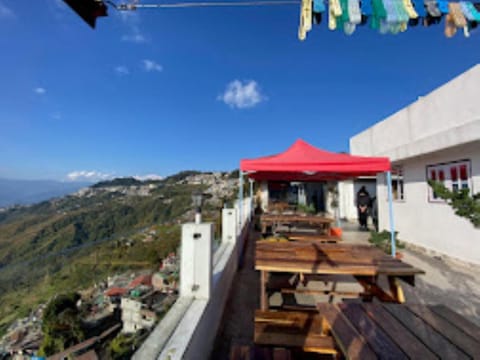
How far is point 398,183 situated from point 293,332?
21.8 feet

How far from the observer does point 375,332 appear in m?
1.18

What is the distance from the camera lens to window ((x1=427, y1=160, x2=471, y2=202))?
14.3 ft

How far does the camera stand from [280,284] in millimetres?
2738

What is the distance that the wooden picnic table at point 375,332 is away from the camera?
1027 mm

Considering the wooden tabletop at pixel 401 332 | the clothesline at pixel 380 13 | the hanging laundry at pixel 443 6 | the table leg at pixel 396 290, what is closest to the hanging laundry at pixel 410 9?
the clothesline at pixel 380 13

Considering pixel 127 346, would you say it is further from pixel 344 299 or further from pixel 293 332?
pixel 344 299

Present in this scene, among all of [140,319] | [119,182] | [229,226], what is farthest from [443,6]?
[119,182]

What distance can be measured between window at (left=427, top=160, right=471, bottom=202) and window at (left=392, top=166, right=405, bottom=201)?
3.55ft

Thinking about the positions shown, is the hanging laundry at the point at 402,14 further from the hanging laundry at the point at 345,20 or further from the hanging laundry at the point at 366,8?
the hanging laundry at the point at 345,20

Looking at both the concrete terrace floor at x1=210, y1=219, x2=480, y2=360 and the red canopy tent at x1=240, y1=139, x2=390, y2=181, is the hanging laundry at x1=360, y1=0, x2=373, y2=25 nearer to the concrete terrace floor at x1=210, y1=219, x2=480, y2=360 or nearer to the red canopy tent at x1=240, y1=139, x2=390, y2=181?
the red canopy tent at x1=240, y1=139, x2=390, y2=181

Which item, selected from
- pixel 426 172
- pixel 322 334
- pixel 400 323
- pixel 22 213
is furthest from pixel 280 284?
pixel 22 213

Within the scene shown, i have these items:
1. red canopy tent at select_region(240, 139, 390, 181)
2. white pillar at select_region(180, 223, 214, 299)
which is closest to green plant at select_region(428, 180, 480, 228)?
red canopy tent at select_region(240, 139, 390, 181)

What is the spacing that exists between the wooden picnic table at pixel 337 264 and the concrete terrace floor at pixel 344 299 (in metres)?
0.40

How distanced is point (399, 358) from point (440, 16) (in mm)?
4210
